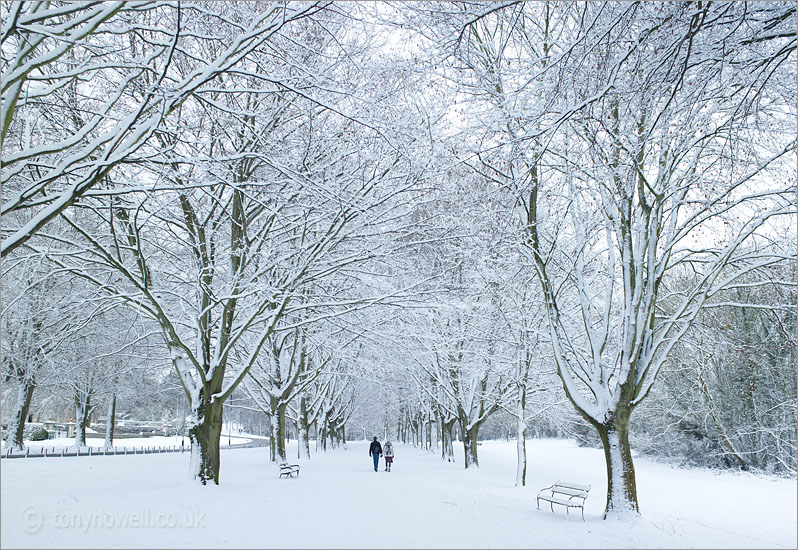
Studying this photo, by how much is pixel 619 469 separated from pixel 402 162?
717 cm

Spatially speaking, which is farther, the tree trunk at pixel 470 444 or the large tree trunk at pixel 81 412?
the large tree trunk at pixel 81 412

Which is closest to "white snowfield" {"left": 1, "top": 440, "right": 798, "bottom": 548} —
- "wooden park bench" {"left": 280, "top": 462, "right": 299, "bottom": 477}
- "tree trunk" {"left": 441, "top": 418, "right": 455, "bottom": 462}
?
"wooden park bench" {"left": 280, "top": 462, "right": 299, "bottom": 477}

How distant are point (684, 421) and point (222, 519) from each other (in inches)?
999

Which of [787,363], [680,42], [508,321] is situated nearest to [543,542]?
[680,42]

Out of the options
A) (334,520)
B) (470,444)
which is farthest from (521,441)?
(334,520)

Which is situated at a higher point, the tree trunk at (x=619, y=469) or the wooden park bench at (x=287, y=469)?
the tree trunk at (x=619, y=469)

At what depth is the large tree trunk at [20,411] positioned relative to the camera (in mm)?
22484

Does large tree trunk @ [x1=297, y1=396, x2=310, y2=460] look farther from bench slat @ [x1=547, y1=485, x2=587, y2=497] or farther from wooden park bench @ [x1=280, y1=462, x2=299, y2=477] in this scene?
bench slat @ [x1=547, y1=485, x2=587, y2=497]

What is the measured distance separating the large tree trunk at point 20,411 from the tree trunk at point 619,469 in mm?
23265

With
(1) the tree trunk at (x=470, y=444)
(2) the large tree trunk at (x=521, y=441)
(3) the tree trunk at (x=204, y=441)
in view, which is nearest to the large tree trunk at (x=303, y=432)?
(1) the tree trunk at (x=470, y=444)

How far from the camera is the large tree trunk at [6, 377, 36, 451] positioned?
22484 millimetres

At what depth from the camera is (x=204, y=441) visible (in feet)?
34.1

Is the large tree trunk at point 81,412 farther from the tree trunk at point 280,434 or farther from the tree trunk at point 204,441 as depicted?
the tree trunk at point 204,441

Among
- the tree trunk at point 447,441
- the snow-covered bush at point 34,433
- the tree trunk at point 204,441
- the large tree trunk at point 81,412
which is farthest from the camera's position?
the snow-covered bush at point 34,433
